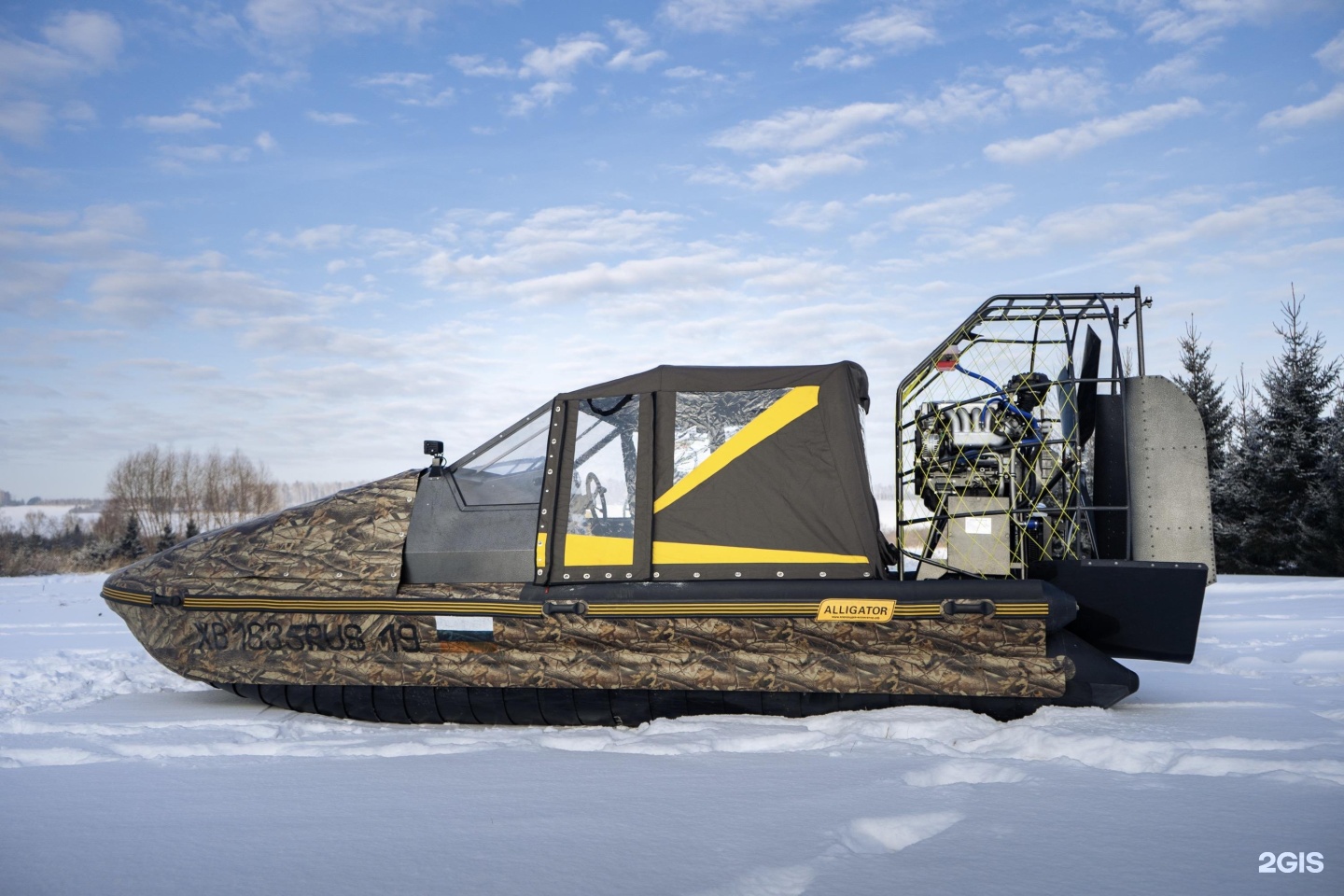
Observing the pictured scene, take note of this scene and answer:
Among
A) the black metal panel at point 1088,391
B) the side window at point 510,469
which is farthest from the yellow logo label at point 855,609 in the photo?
the black metal panel at point 1088,391

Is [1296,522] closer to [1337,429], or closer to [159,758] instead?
[1337,429]

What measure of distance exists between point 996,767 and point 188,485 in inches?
1948

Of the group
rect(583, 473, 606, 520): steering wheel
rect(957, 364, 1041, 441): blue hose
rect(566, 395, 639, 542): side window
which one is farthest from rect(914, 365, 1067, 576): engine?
rect(583, 473, 606, 520): steering wheel

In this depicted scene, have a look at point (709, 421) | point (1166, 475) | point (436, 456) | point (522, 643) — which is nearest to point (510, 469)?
point (436, 456)

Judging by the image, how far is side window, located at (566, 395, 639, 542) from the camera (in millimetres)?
4422

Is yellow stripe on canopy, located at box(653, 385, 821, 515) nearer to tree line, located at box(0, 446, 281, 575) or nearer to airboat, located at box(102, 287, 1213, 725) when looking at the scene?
airboat, located at box(102, 287, 1213, 725)

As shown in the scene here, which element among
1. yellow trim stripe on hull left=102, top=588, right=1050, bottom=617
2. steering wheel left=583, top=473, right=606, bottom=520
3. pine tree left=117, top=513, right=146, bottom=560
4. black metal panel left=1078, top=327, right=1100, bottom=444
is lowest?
pine tree left=117, top=513, right=146, bottom=560

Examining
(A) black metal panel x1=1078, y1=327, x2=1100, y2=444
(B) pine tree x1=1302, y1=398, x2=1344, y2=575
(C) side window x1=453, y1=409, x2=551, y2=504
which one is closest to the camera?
(C) side window x1=453, y1=409, x2=551, y2=504

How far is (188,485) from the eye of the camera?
4494 centimetres

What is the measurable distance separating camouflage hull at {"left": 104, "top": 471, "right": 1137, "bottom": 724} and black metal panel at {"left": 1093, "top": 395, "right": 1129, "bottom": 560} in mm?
1039

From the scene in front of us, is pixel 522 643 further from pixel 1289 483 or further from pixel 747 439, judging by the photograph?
pixel 1289 483

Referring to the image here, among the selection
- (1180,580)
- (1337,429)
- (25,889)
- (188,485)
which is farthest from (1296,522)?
(188,485)

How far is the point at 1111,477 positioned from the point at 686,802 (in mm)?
3323

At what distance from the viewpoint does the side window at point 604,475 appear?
4.42m
